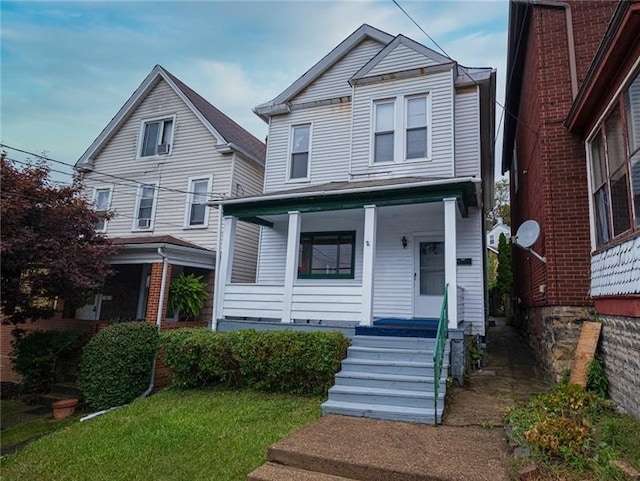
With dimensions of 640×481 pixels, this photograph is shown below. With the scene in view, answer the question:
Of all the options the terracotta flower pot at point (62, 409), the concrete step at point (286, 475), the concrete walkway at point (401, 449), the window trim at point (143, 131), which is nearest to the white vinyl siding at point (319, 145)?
the window trim at point (143, 131)

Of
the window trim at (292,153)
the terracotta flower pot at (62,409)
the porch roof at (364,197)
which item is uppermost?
the window trim at (292,153)

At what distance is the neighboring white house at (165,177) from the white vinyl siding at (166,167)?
0.03 metres

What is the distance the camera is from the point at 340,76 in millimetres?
11320

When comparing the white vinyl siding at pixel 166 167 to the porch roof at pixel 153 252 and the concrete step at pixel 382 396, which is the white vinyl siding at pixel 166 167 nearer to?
the porch roof at pixel 153 252

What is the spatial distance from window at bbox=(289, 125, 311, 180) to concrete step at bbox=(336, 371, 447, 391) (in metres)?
6.46

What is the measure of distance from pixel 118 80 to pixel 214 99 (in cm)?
490

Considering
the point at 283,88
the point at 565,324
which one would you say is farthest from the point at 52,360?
the point at 565,324

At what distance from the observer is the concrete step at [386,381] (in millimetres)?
5438

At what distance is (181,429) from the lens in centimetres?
525

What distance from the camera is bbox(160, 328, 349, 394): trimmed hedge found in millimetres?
6414

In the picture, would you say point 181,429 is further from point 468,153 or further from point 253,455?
point 468,153

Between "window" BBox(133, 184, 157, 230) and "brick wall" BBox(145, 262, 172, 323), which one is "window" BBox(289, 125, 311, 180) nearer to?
"brick wall" BBox(145, 262, 172, 323)

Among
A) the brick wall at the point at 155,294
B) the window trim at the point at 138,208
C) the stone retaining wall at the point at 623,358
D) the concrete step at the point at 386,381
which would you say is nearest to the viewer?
the stone retaining wall at the point at 623,358

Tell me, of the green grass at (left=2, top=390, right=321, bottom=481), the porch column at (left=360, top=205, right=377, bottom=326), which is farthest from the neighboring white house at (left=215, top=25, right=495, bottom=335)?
the green grass at (left=2, top=390, right=321, bottom=481)
